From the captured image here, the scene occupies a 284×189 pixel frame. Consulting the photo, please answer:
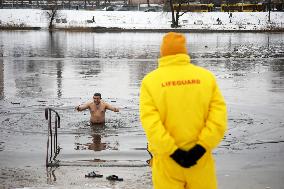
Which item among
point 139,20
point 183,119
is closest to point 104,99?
point 183,119

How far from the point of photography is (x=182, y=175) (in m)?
5.21

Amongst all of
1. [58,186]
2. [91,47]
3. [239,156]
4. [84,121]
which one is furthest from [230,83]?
[91,47]

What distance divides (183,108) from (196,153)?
1.37ft

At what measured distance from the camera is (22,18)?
73688 mm

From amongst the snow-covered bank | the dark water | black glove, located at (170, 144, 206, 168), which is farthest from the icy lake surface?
the snow-covered bank

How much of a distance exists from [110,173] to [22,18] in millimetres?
66958

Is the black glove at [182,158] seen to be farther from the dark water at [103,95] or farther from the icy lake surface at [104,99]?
the dark water at [103,95]

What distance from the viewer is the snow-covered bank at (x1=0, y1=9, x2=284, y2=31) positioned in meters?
69.3

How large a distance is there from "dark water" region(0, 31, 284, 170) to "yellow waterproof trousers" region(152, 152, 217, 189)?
206 inches

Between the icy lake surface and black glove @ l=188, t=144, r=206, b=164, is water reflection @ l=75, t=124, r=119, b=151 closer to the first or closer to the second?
the icy lake surface

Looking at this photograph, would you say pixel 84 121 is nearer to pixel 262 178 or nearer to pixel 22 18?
pixel 262 178

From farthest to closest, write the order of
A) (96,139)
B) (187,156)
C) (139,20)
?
(139,20) → (96,139) → (187,156)

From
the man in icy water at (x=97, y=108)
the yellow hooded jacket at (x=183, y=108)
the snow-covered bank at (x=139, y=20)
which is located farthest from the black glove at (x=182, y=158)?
the snow-covered bank at (x=139, y=20)

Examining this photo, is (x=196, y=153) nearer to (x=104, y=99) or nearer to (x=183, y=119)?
(x=183, y=119)
